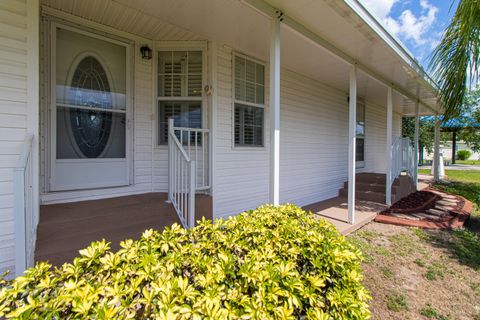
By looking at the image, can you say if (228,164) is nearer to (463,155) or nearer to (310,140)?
(310,140)

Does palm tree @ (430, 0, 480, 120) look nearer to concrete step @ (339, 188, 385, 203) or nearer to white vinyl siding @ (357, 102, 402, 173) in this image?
concrete step @ (339, 188, 385, 203)

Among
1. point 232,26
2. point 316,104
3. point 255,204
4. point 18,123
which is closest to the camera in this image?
point 18,123

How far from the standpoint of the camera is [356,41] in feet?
11.2

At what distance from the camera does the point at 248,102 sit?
431cm

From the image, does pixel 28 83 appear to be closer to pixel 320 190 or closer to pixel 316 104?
pixel 316 104

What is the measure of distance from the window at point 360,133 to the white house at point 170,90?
2.30 meters

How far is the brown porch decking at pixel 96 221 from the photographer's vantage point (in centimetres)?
221

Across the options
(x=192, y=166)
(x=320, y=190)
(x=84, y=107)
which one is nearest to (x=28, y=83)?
(x=84, y=107)

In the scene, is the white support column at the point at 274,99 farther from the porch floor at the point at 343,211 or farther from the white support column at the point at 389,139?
the white support column at the point at 389,139

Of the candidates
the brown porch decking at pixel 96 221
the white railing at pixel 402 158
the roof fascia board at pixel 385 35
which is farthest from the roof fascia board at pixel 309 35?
the brown porch decking at pixel 96 221

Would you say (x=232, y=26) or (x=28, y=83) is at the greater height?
(x=232, y=26)

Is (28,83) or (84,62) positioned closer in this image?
(28,83)

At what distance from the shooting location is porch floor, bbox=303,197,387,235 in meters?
4.23

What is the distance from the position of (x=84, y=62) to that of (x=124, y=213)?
2177mm
